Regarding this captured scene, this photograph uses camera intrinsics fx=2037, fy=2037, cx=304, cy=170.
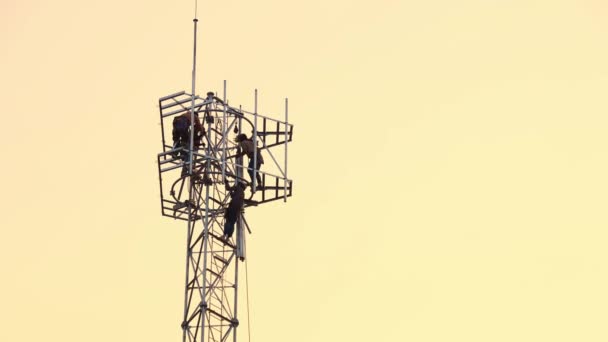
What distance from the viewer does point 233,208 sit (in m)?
65.8

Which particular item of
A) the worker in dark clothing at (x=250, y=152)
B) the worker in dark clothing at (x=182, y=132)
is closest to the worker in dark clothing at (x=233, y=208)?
the worker in dark clothing at (x=250, y=152)

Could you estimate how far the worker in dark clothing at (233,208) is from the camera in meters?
65.8

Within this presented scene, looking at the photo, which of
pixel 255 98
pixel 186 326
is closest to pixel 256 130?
pixel 255 98

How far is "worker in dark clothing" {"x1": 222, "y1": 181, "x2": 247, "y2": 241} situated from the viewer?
216 feet

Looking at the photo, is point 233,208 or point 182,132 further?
point 233,208

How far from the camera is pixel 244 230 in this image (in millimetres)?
66125

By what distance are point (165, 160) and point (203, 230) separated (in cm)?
253

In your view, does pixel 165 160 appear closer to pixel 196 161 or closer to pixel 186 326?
pixel 196 161

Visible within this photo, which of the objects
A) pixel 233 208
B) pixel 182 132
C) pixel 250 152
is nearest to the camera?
pixel 182 132

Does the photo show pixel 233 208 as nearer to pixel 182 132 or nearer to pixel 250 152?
pixel 250 152

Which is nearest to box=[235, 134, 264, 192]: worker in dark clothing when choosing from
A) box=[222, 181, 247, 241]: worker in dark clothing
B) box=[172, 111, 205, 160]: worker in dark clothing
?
box=[222, 181, 247, 241]: worker in dark clothing

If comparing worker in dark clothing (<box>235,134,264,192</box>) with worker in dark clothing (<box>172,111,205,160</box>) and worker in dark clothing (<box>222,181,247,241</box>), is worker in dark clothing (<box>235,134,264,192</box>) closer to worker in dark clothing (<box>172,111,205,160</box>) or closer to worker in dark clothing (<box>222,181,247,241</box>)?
worker in dark clothing (<box>222,181,247,241</box>)

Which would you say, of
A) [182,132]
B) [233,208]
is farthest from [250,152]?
[182,132]

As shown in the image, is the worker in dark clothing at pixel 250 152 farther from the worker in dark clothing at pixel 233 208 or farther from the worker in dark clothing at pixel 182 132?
the worker in dark clothing at pixel 182 132
